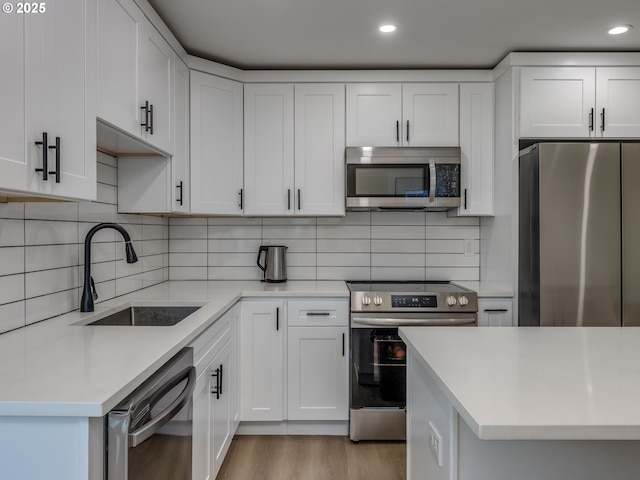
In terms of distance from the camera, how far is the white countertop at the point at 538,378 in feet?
2.68

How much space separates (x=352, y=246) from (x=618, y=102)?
6.35ft

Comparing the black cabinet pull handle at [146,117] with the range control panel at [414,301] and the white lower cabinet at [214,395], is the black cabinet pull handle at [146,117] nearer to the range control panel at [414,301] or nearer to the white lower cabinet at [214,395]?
the white lower cabinet at [214,395]

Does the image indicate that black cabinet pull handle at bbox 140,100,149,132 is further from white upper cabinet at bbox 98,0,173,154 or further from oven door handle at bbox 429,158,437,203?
oven door handle at bbox 429,158,437,203

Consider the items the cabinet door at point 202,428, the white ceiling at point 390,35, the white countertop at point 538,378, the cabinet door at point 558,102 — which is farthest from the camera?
the cabinet door at point 558,102

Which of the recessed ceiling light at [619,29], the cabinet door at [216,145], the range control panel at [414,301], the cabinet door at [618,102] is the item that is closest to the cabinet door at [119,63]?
the cabinet door at [216,145]

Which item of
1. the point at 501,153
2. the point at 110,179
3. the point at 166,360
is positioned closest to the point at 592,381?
the point at 166,360

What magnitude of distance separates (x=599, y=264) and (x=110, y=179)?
8.97 ft

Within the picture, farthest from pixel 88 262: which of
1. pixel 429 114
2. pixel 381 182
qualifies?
pixel 429 114

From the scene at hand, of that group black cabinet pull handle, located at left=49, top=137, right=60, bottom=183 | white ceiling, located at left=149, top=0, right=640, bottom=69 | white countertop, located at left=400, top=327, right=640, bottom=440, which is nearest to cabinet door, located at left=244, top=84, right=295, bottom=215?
white ceiling, located at left=149, top=0, right=640, bottom=69

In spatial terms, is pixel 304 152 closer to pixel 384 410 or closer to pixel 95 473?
pixel 384 410

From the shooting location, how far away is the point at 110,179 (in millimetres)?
2301

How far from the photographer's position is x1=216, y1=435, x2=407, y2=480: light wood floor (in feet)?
7.39

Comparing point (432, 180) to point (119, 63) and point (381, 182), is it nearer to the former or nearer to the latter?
point (381, 182)

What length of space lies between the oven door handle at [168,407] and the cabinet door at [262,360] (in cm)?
117
